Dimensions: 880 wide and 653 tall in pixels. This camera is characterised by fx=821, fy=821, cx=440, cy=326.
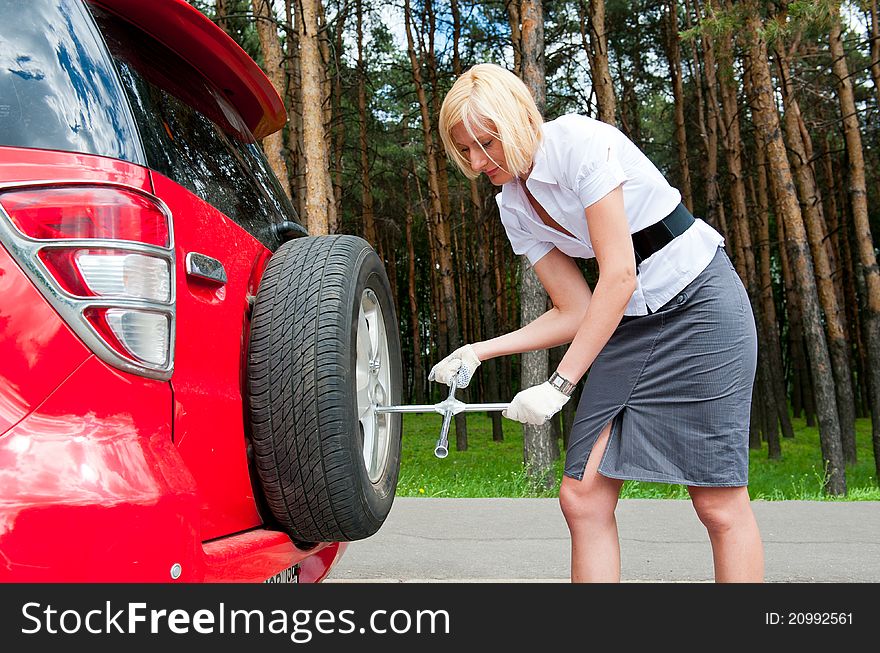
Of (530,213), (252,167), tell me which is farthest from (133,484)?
(530,213)

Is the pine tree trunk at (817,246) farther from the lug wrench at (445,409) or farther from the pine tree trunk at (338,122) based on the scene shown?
the lug wrench at (445,409)

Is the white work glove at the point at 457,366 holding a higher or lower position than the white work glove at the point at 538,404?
higher

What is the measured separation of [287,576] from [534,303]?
735cm

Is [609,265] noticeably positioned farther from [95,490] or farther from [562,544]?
[562,544]

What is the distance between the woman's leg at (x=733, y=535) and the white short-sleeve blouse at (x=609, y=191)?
0.55 metres

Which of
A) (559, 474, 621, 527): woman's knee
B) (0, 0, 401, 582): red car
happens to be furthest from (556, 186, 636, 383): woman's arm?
(0, 0, 401, 582): red car

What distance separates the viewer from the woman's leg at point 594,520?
2.35m

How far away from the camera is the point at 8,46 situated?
1470 millimetres

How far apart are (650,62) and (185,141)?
2011 cm

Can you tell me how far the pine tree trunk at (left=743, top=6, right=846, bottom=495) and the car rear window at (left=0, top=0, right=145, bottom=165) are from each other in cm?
1054

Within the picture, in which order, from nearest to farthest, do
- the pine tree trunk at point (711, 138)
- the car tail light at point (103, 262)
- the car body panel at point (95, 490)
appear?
the car body panel at point (95, 490) → the car tail light at point (103, 262) → the pine tree trunk at point (711, 138)

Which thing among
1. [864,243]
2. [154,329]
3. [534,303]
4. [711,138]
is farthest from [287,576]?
[711,138]

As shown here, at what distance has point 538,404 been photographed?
2.28 m

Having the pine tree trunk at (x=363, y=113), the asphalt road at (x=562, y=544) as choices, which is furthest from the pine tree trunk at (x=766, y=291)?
the asphalt road at (x=562, y=544)
